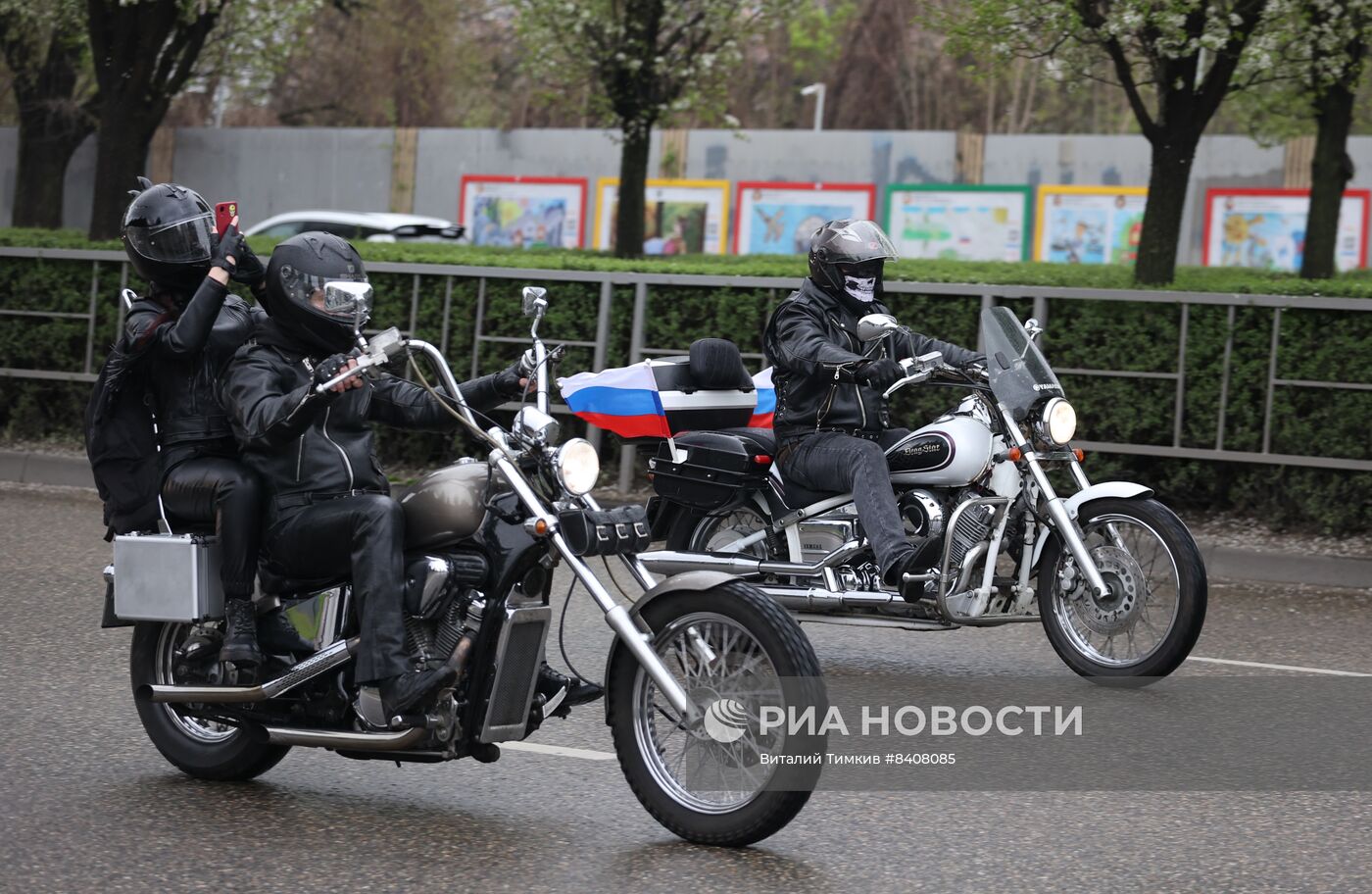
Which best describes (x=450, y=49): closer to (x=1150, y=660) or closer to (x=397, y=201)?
(x=397, y=201)

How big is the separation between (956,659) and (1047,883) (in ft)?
10.4

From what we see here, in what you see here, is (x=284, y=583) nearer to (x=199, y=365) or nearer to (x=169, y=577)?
(x=169, y=577)

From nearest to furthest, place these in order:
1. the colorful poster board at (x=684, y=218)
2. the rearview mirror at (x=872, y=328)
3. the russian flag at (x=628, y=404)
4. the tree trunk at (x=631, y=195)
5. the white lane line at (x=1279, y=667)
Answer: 1. the rearview mirror at (x=872, y=328)
2. the white lane line at (x=1279, y=667)
3. the russian flag at (x=628, y=404)
4. the tree trunk at (x=631, y=195)
5. the colorful poster board at (x=684, y=218)

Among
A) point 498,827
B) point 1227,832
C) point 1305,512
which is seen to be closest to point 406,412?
point 498,827

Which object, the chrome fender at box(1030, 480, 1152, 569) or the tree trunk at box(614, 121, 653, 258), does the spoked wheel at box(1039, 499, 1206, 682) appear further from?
the tree trunk at box(614, 121, 653, 258)

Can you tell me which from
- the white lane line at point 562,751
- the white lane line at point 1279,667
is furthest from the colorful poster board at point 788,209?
the white lane line at point 562,751

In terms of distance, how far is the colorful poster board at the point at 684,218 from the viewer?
3067cm

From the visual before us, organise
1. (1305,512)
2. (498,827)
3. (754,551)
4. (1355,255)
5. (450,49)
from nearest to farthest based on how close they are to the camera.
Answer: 1. (498,827)
2. (754,551)
3. (1305,512)
4. (1355,255)
5. (450,49)

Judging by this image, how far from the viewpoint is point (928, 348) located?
777 cm

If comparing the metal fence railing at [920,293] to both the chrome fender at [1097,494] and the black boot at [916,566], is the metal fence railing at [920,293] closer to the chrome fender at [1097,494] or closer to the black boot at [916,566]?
the chrome fender at [1097,494]

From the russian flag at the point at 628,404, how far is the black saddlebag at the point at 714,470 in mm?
311

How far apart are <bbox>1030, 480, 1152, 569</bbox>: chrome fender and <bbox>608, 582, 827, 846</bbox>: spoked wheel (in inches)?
109

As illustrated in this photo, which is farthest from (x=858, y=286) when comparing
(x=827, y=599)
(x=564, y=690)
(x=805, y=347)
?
(x=564, y=690)

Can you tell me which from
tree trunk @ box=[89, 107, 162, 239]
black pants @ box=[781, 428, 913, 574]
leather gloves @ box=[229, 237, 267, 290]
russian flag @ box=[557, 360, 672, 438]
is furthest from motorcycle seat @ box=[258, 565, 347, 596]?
tree trunk @ box=[89, 107, 162, 239]
